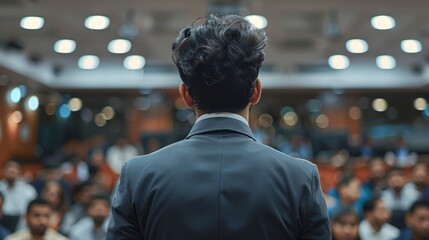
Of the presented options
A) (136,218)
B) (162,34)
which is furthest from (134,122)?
(136,218)

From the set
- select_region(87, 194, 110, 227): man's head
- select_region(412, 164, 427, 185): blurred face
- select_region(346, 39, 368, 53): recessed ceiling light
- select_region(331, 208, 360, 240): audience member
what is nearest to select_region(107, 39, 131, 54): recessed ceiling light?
select_region(346, 39, 368, 53): recessed ceiling light

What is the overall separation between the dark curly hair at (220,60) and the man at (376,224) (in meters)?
4.52

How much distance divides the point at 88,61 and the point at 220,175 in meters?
12.9

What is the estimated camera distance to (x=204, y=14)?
8742 millimetres

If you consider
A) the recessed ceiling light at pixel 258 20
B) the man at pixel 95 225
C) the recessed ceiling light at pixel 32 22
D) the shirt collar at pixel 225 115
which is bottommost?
the man at pixel 95 225

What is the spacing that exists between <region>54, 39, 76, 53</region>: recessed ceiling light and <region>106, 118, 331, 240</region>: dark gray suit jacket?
10262mm

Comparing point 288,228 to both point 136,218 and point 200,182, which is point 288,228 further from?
point 136,218

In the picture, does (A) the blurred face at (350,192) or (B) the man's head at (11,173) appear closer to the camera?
(A) the blurred face at (350,192)

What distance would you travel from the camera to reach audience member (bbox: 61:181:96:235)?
6410mm

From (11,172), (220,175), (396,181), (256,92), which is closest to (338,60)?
(396,181)

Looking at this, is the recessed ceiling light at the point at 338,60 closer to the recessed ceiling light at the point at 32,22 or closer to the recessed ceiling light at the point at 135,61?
the recessed ceiling light at the point at 135,61

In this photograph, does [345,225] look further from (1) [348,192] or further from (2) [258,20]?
(2) [258,20]

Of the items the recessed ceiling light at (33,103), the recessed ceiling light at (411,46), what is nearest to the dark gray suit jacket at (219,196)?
the recessed ceiling light at (411,46)

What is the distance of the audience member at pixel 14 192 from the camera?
7.96 m
